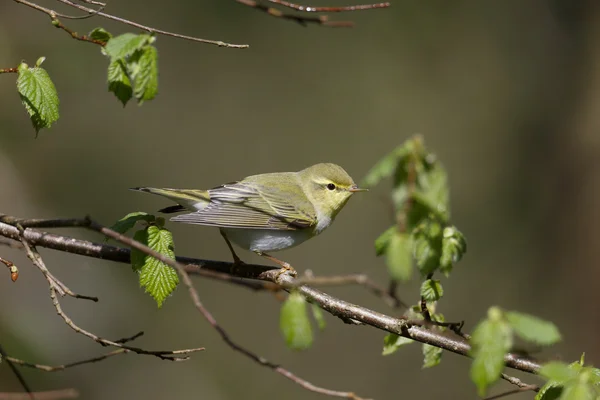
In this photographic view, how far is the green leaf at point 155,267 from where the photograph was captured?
84.7 inches

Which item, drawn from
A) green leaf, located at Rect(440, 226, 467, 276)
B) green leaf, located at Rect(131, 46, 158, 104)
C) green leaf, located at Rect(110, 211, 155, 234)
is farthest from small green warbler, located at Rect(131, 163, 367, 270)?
green leaf, located at Rect(440, 226, 467, 276)

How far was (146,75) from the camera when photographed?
1.78 meters

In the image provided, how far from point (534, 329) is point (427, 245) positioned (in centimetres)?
35

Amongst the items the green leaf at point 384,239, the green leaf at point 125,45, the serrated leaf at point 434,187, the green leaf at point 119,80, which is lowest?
the green leaf at point 119,80

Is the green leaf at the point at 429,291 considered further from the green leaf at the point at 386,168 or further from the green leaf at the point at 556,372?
the green leaf at the point at 386,168

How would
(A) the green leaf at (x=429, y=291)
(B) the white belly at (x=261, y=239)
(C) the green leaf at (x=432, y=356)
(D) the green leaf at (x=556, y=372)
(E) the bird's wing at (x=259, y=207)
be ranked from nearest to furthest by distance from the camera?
(D) the green leaf at (x=556, y=372) → (A) the green leaf at (x=429, y=291) → (C) the green leaf at (x=432, y=356) → (E) the bird's wing at (x=259, y=207) → (B) the white belly at (x=261, y=239)

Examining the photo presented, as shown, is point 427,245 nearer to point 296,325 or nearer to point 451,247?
point 451,247

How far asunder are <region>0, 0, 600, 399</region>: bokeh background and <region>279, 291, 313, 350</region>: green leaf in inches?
187

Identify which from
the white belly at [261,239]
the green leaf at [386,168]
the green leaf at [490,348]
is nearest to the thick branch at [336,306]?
the green leaf at [490,348]

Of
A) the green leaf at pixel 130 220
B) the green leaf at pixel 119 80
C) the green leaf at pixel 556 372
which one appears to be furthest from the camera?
the green leaf at pixel 130 220

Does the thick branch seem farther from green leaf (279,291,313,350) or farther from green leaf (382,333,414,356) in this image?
green leaf (279,291,313,350)

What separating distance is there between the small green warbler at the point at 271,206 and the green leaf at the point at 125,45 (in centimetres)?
124

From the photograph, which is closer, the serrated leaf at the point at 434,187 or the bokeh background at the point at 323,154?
the serrated leaf at the point at 434,187

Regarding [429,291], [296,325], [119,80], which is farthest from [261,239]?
[296,325]
